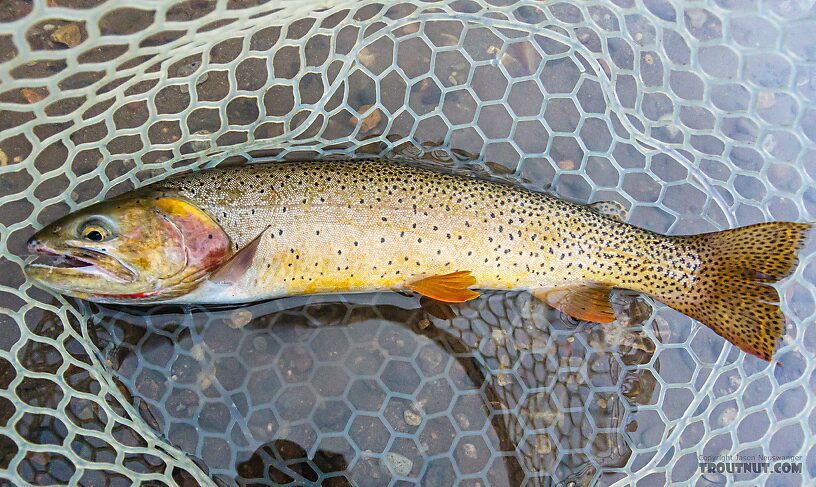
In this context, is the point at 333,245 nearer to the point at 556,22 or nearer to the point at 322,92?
the point at 322,92

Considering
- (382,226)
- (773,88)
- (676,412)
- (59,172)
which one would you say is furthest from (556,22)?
(59,172)

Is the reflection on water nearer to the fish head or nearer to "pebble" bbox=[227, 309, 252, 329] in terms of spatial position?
"pebble" bbox=[227, 309, 252, 329]

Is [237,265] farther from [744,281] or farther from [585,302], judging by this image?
[744,281]

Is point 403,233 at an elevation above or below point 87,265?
above

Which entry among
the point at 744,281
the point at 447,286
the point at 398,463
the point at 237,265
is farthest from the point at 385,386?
the point at 744,281

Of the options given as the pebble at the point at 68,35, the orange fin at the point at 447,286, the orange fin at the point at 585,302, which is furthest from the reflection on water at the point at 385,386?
the pebble at the point at 68,35

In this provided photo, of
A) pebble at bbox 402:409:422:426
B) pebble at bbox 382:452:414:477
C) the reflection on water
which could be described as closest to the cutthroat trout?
the reflection on water
